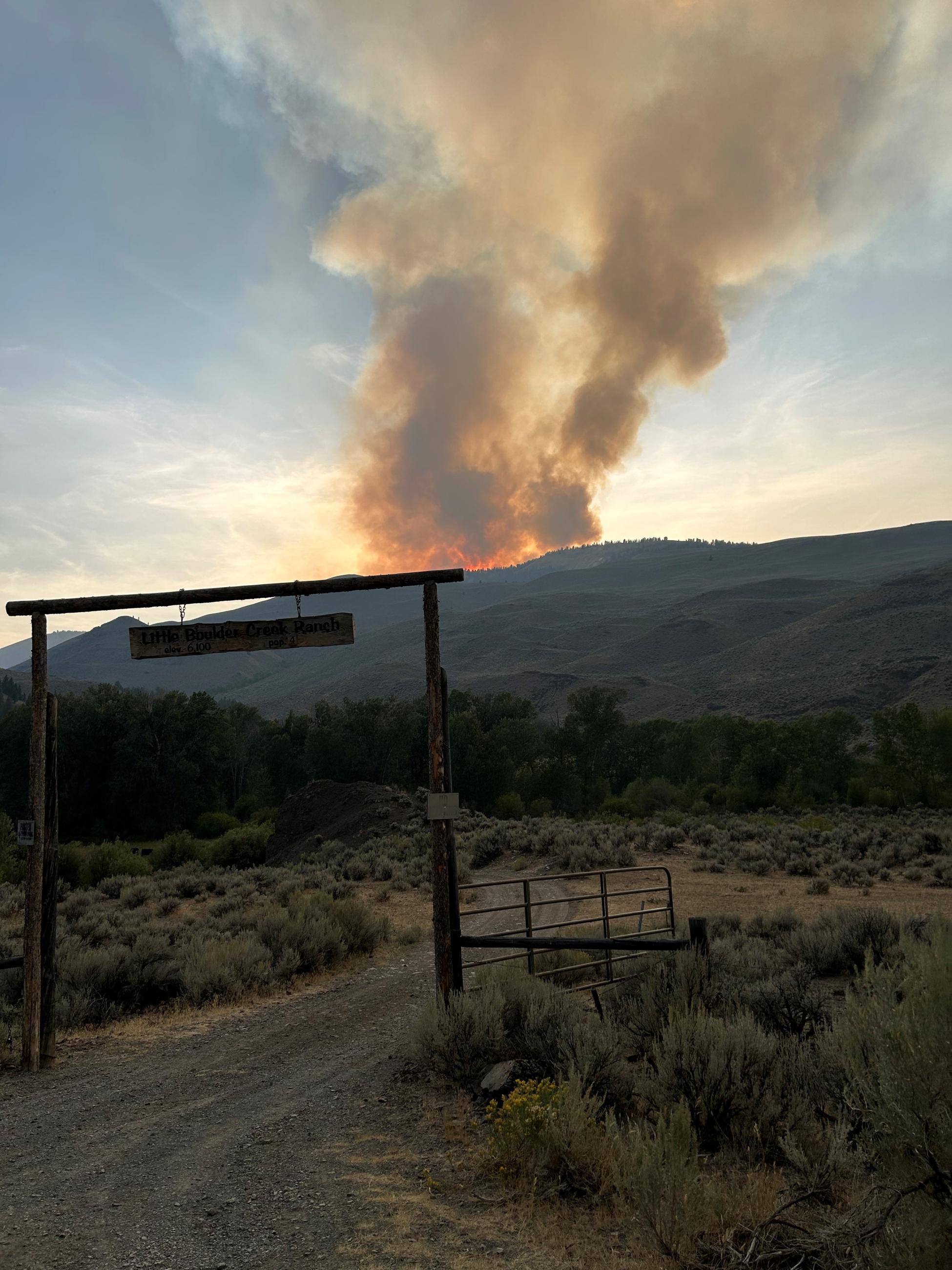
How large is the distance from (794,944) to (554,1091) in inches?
264

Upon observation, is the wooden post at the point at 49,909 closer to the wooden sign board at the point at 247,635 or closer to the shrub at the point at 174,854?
the wooden sign board at the point at 247,635

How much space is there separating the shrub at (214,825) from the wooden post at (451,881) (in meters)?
44.4

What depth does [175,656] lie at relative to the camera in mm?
8703

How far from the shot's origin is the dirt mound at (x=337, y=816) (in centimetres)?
3200

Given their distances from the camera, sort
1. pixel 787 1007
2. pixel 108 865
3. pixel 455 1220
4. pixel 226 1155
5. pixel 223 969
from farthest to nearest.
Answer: pixel 108 865, pixel 223 969, pixel 787 1007, pixel 226 1155, pixel 455 1220

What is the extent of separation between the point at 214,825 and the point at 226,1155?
4751 centimetres

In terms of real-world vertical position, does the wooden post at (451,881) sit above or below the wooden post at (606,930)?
above

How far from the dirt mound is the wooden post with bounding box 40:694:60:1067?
2135 centimetres

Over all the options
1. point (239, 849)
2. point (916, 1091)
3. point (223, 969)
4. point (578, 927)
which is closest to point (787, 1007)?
point (916, 1091)

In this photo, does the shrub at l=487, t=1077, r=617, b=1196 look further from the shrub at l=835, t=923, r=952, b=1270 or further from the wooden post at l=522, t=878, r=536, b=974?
the wooden post at l=522, t=878, r=536, b=974

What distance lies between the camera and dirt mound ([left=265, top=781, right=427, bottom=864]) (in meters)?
32.0

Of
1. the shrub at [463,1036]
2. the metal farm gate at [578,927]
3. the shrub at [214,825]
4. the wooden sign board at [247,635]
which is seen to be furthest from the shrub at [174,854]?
the shrub at [463,1036]

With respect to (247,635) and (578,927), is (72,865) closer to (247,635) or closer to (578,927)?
(578,927)

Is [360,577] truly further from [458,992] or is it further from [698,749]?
[698,749]
